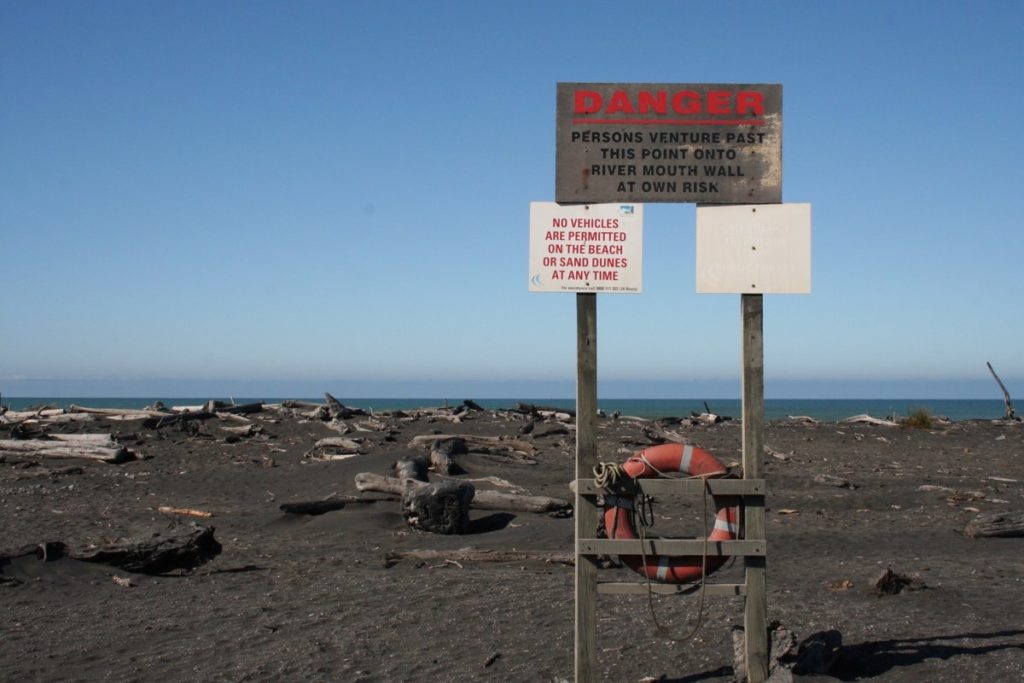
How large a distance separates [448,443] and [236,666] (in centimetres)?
1212

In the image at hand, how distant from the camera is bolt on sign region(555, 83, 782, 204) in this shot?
239 inches

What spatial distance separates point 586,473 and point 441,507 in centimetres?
647

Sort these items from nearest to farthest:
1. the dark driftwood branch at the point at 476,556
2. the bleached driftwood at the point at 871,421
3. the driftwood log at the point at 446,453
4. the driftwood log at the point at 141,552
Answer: the driftwood log at the point at 141,552 → the dark driftwood branch at the point at 476,556 → the driftwood log at the point at 446,453 → the bleached driftwood at the point at 871,421

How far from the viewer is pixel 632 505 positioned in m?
6.11

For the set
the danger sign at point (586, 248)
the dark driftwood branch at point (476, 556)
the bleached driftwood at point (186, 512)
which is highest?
A: the danger sign at point (586, 248)

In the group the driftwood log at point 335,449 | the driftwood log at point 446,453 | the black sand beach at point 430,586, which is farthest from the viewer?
the driftwood log at point 335,449

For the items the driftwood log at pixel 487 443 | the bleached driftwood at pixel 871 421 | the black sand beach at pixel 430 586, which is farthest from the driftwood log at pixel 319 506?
the bleached driftwood at pixel 871 421

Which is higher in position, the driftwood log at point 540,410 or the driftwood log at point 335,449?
the driftwood log at point 540,410

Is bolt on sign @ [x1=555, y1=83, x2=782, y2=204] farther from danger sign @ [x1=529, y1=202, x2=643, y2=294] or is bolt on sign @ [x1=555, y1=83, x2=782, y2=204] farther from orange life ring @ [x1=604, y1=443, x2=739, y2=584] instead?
orange life ring @ [x1=604, y1=443, x2=739, y2=584]

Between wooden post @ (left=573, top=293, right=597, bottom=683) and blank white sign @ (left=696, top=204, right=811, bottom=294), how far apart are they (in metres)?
0.73

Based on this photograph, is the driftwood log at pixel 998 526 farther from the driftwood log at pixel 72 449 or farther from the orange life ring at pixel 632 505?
the driftwood log at pixel 72 449

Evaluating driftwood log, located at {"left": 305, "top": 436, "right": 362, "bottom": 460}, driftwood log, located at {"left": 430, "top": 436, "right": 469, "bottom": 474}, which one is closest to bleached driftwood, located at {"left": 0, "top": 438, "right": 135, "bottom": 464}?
driftwood log, located at {"left": 305, "top": 436, "right": 362, "bottom": 460}

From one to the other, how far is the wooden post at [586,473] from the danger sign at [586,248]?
0.49 feet

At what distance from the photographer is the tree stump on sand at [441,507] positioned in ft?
40.2
